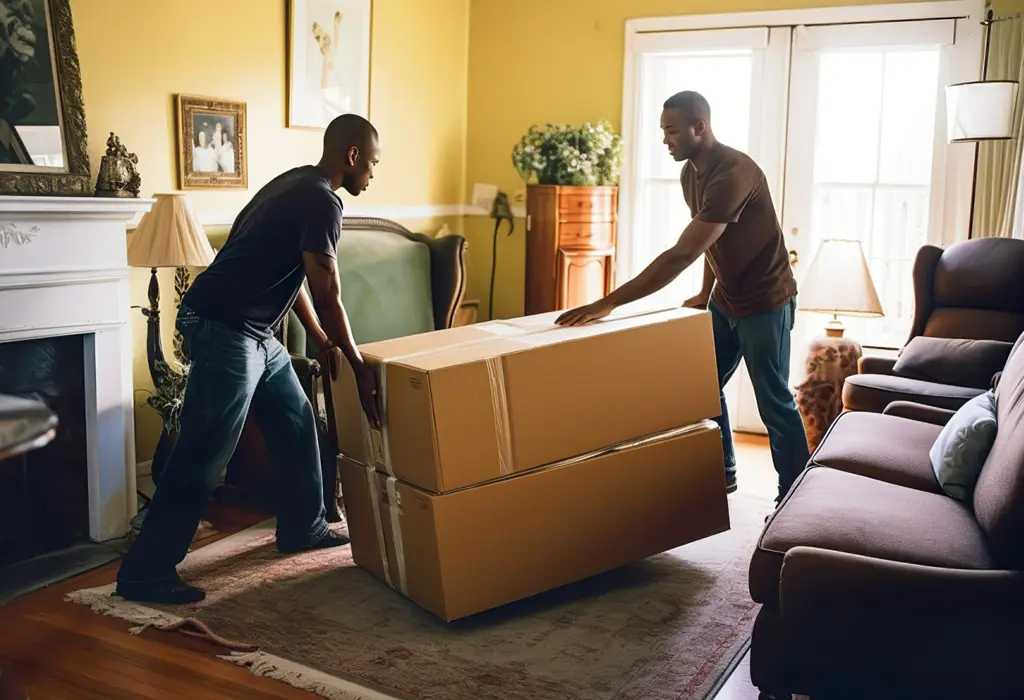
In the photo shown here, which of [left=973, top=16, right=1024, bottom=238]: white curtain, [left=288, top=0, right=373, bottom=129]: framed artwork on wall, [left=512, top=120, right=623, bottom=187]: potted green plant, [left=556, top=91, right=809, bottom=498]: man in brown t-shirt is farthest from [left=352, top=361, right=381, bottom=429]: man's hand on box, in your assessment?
[left=973, top=16, right=1024, bottom=238]: white curtain

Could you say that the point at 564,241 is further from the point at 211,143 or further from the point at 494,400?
the point at 494,400

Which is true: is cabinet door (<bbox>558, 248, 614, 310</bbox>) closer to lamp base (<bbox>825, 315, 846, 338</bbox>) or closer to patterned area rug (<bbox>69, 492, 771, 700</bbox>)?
lamp base (<bbox>825, 315, 846, 338</bbox>)

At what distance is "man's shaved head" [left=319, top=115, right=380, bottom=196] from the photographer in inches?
116

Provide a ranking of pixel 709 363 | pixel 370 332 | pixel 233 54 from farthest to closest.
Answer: pixel 370 332, pixel 233 54, pixel 709 363

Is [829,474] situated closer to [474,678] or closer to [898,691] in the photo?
[898,691]

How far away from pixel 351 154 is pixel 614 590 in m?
1.57

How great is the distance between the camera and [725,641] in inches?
107

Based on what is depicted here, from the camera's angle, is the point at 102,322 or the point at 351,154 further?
the point at 102,322

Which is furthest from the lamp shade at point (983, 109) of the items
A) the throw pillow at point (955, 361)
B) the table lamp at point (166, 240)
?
the table lamp at point (166, 240)

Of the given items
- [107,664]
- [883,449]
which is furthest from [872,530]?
[107,664]

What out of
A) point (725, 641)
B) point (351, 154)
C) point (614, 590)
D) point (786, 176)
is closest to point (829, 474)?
point (725, 641)

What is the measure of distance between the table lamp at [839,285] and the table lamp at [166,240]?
2689 mm

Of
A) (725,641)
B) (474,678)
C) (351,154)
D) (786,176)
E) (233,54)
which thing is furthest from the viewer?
(786,176)

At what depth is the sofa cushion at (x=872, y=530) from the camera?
217cm
